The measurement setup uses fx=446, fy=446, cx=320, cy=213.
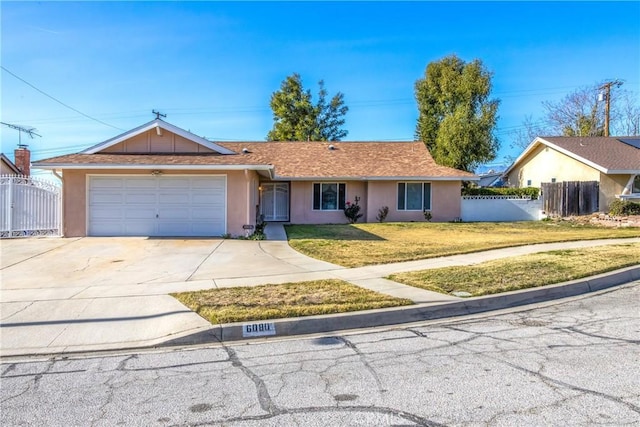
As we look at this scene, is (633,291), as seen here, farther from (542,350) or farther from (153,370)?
(153,370)

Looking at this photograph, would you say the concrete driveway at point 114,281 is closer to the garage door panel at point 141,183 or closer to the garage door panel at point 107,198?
the garage door panel at point 107,198

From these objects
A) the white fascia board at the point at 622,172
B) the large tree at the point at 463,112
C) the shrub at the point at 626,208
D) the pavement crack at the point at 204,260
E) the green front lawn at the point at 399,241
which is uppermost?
the large tree at the point at 463,112

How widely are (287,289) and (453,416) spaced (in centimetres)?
456

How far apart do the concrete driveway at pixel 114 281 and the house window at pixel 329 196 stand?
28.8 feet

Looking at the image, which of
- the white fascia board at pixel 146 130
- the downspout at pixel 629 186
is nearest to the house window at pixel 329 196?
the white fascia board at pixel 146 130

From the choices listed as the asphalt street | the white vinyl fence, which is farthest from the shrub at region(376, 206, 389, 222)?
the asphalt street

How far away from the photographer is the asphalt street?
347cm

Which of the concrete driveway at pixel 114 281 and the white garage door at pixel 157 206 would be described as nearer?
the concrete driveway at pixel 114 281

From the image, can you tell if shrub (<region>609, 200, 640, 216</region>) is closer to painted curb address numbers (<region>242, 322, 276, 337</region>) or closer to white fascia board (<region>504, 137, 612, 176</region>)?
white fascia board (<region>504, 137, 612, 176</region>)

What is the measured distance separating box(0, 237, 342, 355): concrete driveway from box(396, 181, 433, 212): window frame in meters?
10.3

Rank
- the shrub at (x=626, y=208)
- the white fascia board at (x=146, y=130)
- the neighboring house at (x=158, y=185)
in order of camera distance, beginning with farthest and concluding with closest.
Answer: the shrub at (x=626, y=208), the white fascia board at (x=146, y=130), the neighboring house at (x=158, y=185)

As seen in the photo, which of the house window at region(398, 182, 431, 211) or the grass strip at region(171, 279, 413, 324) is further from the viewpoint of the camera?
the house window at region(398, 182, 431, 211)

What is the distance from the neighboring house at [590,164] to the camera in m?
23.2

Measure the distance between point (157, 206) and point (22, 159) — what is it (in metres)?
19.4
